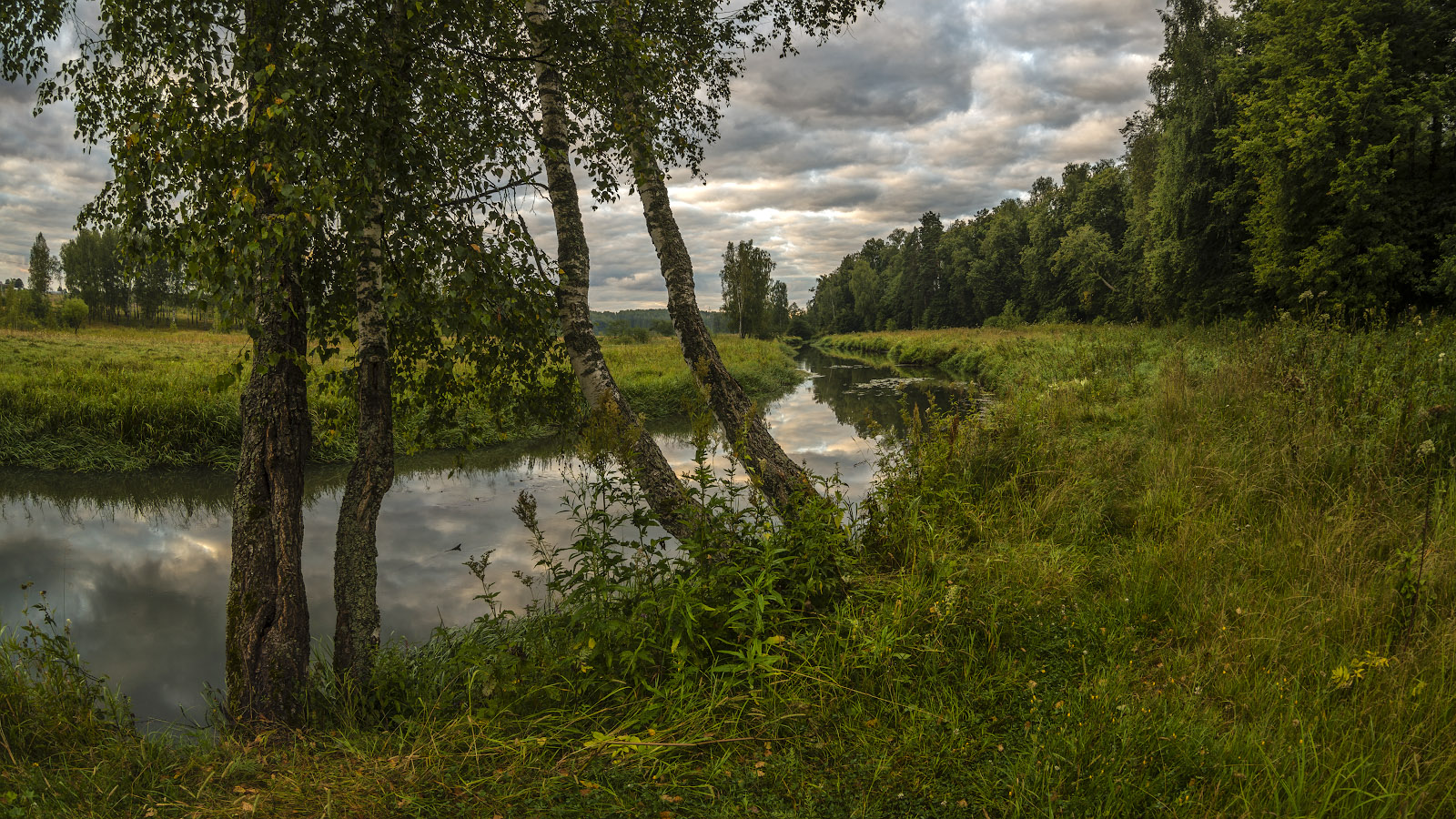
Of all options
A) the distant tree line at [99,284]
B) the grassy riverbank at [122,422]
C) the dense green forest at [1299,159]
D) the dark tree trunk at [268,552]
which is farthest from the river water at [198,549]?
the distant tree line at [99,284]

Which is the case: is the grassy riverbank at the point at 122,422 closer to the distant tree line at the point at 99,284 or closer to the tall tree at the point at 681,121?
the tall tree at the point at 681,121

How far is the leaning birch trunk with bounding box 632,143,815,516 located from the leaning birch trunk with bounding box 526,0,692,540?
2.07 ft

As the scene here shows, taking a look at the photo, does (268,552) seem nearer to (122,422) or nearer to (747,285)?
(122,422)

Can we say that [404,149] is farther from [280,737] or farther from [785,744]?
[785,744]

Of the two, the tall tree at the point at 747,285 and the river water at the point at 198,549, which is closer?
the river water at the point at 198,549

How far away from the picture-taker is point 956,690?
2.93 meters

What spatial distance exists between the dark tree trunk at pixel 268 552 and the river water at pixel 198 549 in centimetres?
116

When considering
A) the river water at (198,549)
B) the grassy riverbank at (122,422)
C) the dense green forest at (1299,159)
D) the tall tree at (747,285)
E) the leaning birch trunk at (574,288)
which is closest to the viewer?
the leaning birch trunk at (574,288)

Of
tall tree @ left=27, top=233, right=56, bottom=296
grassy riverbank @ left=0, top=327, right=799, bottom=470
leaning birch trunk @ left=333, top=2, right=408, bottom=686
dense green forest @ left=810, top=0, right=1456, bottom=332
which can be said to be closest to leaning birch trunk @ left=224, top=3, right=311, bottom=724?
leaning birch trunk @ left=333, top=2, right=408, bottom=686

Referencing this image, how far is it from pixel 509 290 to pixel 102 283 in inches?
3963

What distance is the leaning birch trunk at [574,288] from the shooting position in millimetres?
4703

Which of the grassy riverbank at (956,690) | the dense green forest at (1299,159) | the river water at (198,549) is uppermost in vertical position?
the dense green forest at (1299,159)

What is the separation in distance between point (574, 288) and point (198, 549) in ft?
19.8

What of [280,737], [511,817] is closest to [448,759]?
[511,817]
